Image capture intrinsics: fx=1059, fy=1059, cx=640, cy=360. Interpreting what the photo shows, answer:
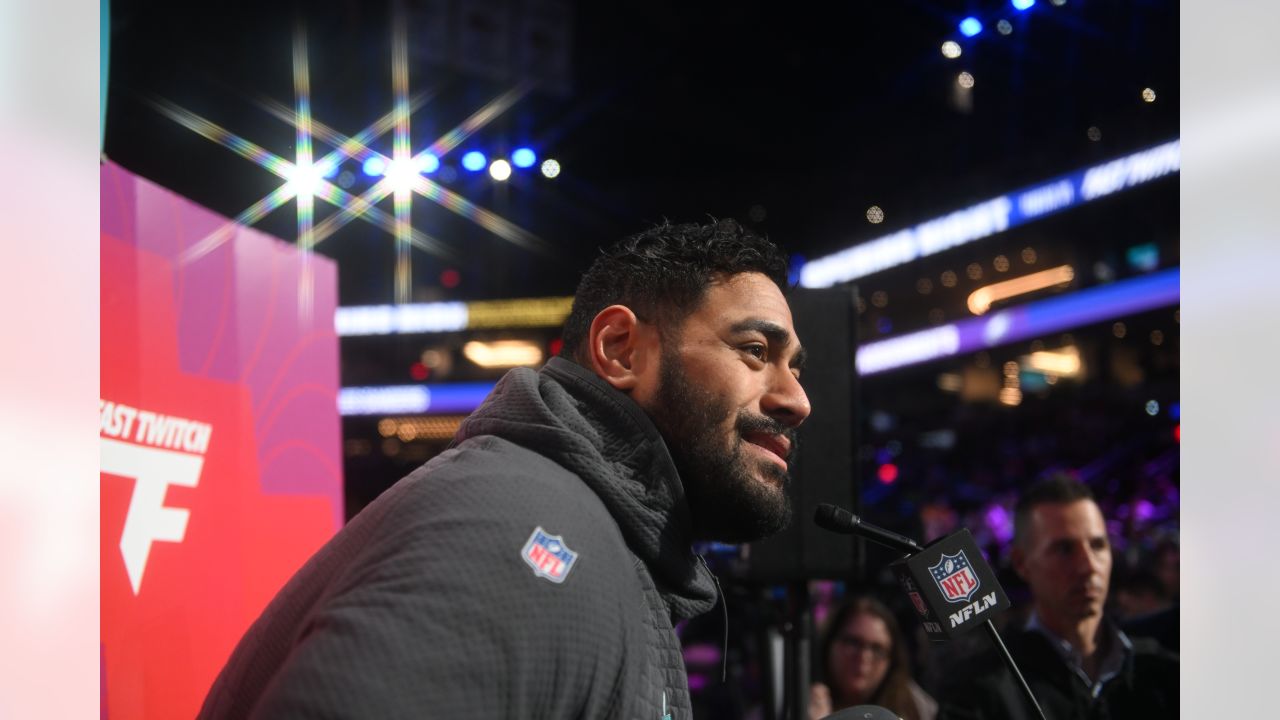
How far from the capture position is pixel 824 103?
9.23 metres

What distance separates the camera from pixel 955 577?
71.7 inches

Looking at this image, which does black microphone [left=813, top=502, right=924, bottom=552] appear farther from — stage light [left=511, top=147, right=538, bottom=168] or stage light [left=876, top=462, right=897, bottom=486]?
stage light [left=876, top=462, right=897, bottom=486]

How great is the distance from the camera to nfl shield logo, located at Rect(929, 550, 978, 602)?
1813 millimetres

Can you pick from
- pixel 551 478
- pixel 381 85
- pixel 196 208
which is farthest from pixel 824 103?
pixel 551 478

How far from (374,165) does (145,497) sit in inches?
244

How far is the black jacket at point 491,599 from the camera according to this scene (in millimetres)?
1087

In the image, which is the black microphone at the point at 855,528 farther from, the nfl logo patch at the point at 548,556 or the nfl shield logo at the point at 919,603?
the nfl logo patch at the point at 548,556

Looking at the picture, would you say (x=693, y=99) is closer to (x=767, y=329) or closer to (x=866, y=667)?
(x=866, y=667)

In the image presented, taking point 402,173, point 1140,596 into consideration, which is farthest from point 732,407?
point 402,173

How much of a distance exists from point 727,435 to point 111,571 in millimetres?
1124

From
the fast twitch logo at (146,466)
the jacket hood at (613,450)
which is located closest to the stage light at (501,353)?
the fast twitch logo at (146,466)

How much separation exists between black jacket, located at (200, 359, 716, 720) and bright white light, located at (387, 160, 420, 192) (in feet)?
22.2

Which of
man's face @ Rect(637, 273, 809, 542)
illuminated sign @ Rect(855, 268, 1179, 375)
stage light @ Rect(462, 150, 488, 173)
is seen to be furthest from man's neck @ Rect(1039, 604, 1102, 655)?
stage light @ Rect(462, 150, 488, 173)
